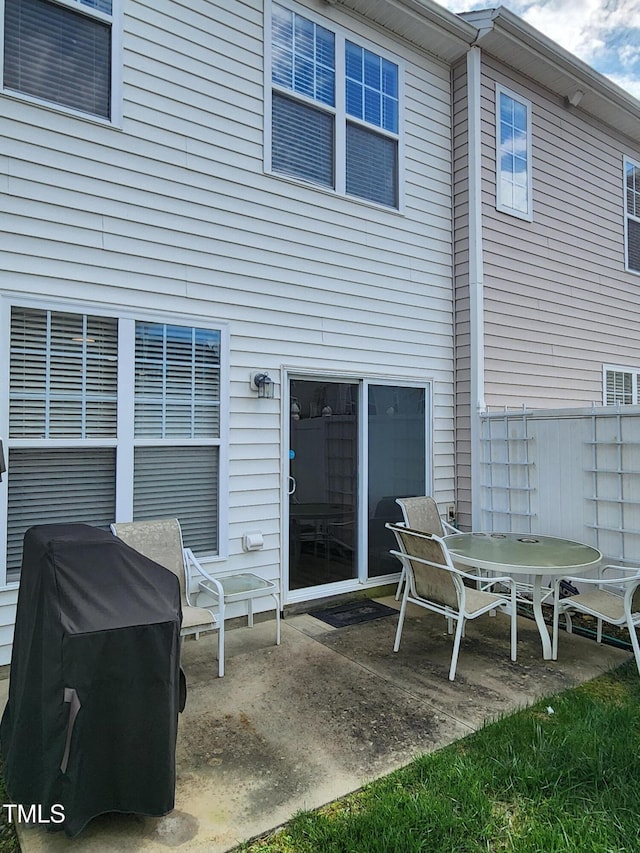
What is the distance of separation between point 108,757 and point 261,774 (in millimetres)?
868

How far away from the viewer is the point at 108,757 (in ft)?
6.64

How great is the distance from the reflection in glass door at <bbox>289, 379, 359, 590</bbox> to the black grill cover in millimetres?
2799

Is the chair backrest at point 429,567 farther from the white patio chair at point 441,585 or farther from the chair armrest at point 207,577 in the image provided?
the chair armrest at point 207,577

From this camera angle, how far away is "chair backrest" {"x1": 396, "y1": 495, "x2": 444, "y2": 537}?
5176 mm

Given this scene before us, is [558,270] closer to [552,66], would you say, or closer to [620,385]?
[620,385]

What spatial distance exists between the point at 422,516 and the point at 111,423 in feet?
9.77

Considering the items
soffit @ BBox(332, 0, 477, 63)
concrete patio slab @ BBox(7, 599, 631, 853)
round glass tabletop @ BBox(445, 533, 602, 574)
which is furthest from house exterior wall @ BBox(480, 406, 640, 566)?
soffit @ BBox(332, 0, 477, 63)

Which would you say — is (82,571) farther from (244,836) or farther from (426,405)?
(426,405)

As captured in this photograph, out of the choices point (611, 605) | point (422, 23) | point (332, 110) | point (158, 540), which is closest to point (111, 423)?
point (158, 540)

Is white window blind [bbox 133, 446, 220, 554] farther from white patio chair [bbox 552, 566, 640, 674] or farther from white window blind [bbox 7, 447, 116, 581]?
white patio chair [bbox 552, 566, 640, 674]

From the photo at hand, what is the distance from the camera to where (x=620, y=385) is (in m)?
7.77

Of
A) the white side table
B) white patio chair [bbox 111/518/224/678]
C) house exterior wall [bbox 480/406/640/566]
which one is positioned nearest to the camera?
white patio chair [bbox 111/518/224/678]

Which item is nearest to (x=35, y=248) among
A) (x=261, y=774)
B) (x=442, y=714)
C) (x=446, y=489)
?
(x=261, y=774)

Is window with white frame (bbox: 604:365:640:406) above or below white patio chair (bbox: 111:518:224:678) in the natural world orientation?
above
